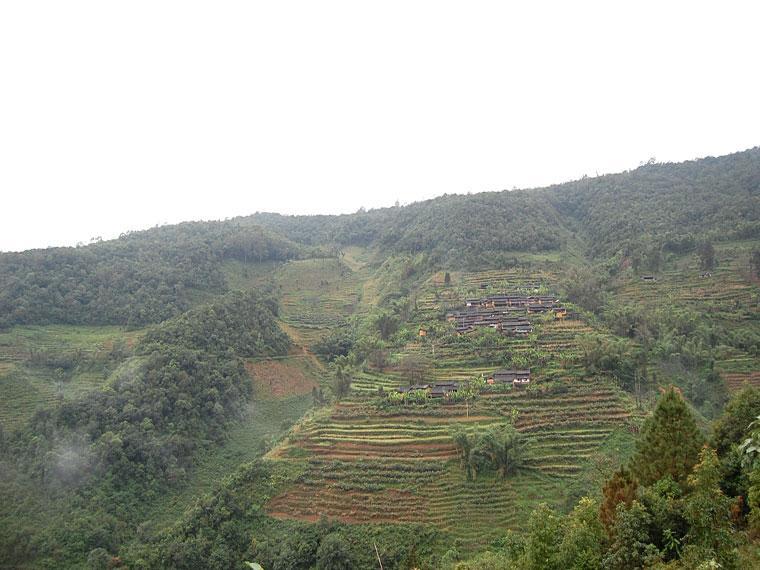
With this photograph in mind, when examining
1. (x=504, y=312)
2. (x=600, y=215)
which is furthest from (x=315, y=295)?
(x=600, y=215)

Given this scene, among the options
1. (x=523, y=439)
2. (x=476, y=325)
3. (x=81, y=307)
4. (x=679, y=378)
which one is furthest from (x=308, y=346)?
(x=679, y=378)

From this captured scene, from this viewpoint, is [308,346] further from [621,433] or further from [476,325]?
[621,433]

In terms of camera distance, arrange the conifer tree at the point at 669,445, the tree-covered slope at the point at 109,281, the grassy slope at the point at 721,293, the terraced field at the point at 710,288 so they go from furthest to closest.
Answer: the tree-covered slope at the point at 109,281 → the terraced field at the point at 710,288 → the grassy slope at the point at 721,293 → the conifer tree at the point at 669,445

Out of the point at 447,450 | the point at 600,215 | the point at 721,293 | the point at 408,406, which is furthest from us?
the point at 600,215

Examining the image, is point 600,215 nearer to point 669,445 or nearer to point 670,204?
point 670,204

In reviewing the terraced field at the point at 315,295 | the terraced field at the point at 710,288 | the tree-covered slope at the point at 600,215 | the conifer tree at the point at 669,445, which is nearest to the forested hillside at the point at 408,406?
the conifer tree at the point at 669,445

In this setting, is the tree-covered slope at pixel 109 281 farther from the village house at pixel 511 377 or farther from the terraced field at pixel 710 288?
the terraced field at pixel 710 288
